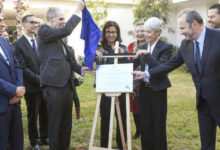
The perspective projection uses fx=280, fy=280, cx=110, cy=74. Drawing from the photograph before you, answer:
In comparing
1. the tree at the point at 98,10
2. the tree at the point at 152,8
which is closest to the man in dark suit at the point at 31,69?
the tree at the point at 98,10

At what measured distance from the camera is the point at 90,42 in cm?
405

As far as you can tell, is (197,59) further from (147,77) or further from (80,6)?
(80,6)

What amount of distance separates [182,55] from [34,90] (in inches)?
99.2

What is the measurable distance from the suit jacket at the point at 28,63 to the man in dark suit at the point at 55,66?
2.48 feet

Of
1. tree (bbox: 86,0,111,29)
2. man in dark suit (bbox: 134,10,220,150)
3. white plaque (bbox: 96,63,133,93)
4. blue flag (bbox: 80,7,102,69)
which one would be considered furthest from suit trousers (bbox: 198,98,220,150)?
tree (bbox: 86,0,111,29)

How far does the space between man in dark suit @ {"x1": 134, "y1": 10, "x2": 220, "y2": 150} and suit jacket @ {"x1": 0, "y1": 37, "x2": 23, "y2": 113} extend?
6.68ft

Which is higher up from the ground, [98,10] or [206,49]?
[98,10]

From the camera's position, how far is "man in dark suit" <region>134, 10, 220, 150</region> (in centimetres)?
308

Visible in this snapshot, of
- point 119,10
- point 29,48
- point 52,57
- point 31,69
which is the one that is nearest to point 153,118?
point 52,57

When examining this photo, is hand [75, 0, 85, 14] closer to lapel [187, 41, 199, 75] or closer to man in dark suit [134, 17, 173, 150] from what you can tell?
man in dark suit [134, 17, 173, 150]

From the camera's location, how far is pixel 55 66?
3.76 metres

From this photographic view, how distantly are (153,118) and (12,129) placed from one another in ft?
6.09

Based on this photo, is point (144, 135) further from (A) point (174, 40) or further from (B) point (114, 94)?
(A) point (174, 40)

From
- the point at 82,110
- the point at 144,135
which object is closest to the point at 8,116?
the point at 144,135
